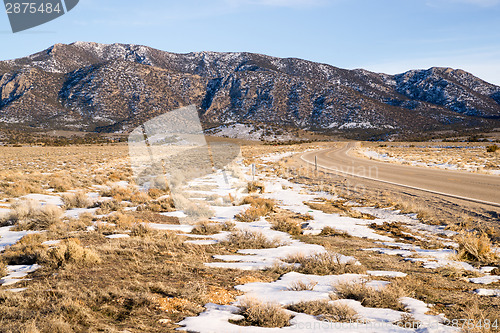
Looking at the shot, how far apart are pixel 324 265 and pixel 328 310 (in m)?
1.71

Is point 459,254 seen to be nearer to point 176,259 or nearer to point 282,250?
point 282,250

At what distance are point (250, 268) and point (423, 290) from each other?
285cm

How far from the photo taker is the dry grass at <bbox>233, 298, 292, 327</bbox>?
3.66m

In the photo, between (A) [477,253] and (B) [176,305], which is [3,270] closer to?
(B) [176,305]

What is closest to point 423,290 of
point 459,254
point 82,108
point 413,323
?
point 413,323

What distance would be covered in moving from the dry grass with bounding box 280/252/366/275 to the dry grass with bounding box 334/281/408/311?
80cm

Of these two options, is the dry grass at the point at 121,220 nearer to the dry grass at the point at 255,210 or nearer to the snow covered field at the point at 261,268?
the snow covered field at the point at 261,268

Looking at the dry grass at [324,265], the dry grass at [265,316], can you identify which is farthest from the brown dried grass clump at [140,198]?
the dry grass at [265,316]

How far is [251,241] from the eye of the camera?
7391 mm

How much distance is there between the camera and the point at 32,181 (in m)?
16.6

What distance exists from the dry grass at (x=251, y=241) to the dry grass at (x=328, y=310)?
3124 millimetres

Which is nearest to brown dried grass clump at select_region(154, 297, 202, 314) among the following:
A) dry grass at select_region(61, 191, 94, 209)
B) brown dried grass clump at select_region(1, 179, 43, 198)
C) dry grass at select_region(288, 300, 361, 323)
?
dry grass at select_region(288, 300, 361, 323)

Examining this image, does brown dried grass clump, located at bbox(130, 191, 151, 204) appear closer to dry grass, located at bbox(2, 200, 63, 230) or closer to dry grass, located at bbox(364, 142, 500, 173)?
dry grass, located at bbox(2, 200, 63, 230)

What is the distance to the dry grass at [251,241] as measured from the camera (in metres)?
7.25
